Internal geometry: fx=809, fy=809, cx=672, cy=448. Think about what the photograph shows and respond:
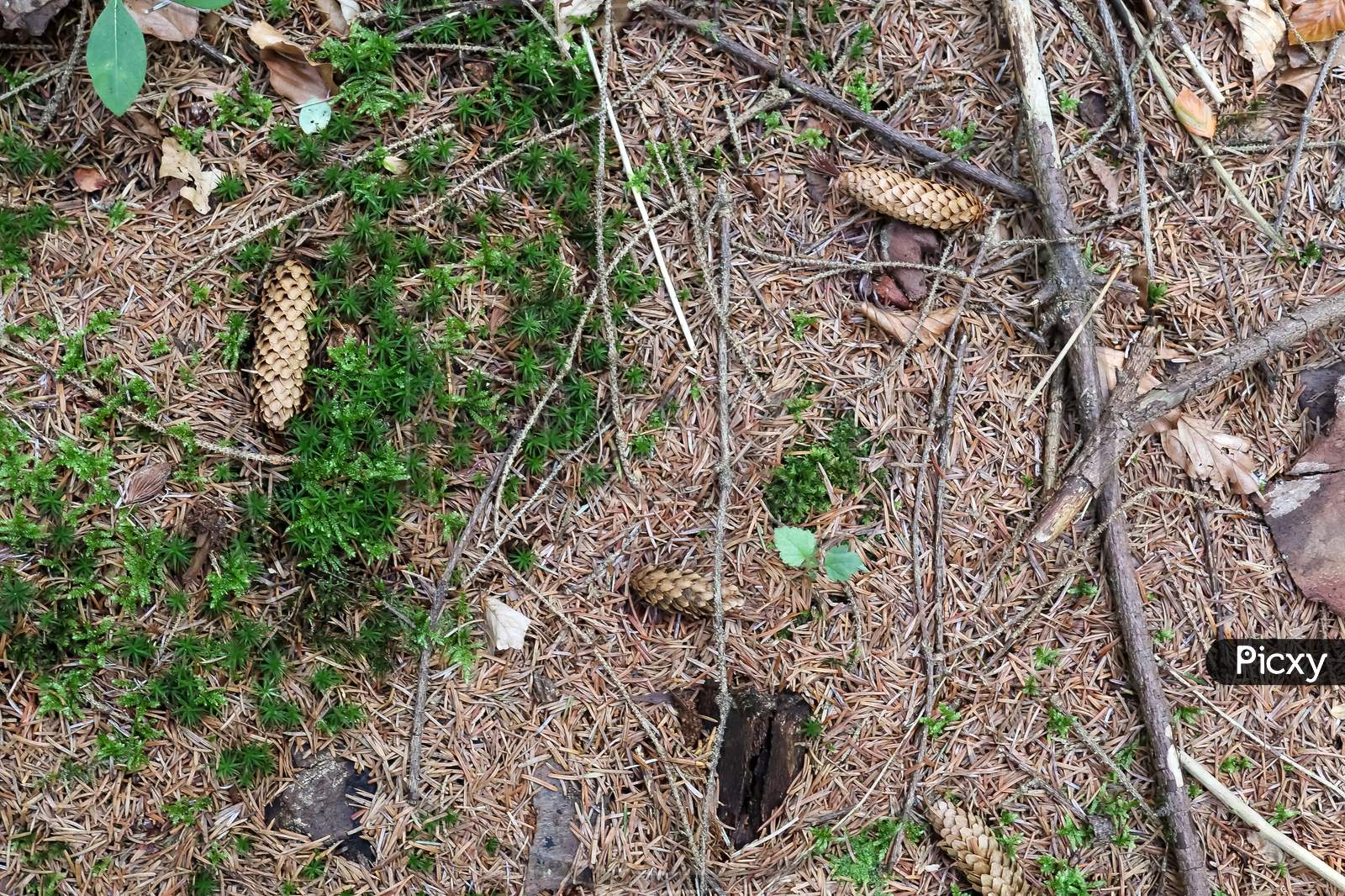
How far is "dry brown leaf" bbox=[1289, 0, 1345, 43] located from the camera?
3.30m

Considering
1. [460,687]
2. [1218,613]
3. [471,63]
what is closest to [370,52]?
[471,63]

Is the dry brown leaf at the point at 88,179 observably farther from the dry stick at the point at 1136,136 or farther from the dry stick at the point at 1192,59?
the dry stick at the point at 1192,59

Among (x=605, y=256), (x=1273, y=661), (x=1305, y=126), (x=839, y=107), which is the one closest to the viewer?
(x=605, y=256)

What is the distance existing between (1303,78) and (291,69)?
3994mm

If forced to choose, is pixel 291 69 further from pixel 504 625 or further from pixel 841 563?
pixel 841 563

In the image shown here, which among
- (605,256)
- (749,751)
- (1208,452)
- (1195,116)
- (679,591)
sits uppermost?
(1195,116)

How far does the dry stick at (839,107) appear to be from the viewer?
303cm

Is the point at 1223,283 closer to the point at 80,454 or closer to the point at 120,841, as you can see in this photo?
the point at 80,454

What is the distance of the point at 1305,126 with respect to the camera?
11.0ft

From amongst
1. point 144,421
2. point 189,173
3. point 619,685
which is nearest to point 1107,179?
point 619,685

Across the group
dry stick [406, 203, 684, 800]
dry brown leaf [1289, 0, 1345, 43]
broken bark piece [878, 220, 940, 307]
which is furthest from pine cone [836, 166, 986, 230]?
dry brown leaf [1289, 0, 1345, 43]

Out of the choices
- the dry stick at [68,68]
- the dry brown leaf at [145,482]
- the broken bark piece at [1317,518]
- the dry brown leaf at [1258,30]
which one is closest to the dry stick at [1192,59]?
the dry brown leaf at [1258,30]

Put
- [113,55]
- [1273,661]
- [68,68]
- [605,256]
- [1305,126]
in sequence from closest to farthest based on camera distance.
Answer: [113,55]
[68,68]
[605,256]
[1273,661]
[1305,126]

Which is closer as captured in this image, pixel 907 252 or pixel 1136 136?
pixel 907 252
